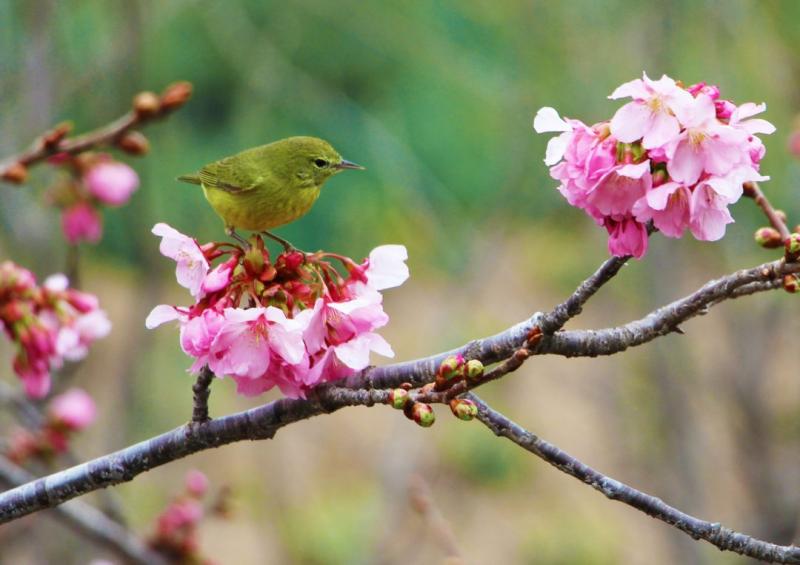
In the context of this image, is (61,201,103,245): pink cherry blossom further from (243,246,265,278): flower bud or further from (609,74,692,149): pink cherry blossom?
(609,74,692,149): pink cherry blossom

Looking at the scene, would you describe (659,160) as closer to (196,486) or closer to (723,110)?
(723,110)

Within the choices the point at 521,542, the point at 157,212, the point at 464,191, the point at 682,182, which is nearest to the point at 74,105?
the point at 157,212

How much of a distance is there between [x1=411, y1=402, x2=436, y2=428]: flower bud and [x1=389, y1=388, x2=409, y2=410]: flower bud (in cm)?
2

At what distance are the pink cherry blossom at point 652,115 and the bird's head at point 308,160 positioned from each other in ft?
4.43

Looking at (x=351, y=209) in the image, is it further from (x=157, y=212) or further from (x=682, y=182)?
(x=682, y=182)

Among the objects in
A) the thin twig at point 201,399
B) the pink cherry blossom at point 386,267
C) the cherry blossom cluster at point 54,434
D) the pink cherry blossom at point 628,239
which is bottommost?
the cherry blossom cluster at point 54,434

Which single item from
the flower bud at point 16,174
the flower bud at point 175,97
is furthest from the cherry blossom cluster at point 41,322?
the flower bud at point 175,97

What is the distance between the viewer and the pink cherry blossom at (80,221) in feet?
10.5

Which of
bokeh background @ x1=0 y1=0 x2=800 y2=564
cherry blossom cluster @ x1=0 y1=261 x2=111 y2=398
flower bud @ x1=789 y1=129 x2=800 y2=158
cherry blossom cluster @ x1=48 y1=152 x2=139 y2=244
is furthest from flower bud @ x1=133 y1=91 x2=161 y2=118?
flower bud @ x1=789 y1=129 x2=800 y2=158

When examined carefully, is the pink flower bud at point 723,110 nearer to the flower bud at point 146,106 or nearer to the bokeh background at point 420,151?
the flower bud at point 146,106

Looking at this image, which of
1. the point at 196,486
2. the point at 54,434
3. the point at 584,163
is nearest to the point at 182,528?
the point at 196,486

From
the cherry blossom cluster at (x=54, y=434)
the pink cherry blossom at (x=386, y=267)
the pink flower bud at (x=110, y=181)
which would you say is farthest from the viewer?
the cherry blossom cluster at (x=54, y=434)

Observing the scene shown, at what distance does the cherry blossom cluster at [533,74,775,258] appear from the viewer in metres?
1.51

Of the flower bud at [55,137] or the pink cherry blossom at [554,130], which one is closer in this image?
the pink cherry blossom at [554,130]
